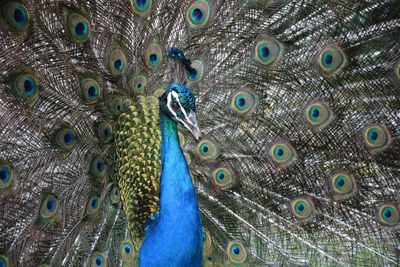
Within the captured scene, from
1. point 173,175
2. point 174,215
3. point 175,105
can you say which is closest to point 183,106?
point 175,105

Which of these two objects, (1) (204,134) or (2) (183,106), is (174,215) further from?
(1) (204,134)

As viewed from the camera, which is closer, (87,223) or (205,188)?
(87,223)

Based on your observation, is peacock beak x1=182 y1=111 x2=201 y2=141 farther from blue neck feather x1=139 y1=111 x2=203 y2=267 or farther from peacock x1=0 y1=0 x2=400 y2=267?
blue neck feather x1=139 y1=111 x2=203 y2=267

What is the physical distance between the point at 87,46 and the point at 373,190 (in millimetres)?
1448

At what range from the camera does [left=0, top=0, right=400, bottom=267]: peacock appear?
1.67 m

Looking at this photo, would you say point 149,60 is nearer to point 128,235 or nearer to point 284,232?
point 128,235

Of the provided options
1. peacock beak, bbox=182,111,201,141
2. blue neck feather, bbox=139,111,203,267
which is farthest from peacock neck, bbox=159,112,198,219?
peacock beak, bbox=182,111,201,141

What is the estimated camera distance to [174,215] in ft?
5.53

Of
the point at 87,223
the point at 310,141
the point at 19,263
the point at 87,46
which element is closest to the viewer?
the point at 19,263

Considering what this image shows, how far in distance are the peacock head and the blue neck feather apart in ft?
0.31

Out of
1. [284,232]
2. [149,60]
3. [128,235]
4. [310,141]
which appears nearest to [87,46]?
[149,60]

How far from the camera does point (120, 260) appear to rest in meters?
2.17

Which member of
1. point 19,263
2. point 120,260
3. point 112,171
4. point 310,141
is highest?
point 310,141

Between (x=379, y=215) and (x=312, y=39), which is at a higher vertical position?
(x=312, y=39)
